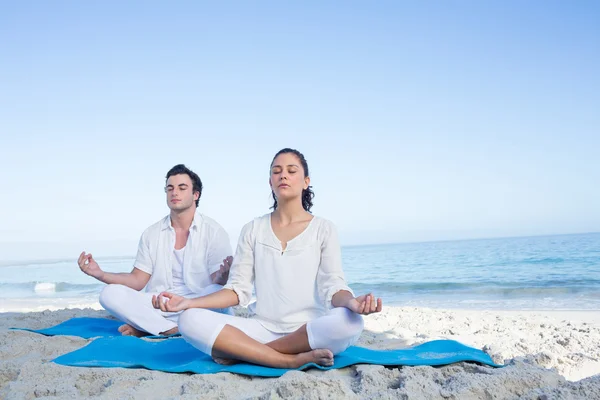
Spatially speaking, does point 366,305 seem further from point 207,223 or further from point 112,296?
point 112,296

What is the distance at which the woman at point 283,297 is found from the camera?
10.2 ft

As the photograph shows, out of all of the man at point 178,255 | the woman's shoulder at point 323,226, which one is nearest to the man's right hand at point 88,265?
the man at point 178,255

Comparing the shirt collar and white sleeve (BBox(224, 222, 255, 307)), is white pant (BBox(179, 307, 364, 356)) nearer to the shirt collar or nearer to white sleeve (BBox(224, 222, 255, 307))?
white sleeve (BBox(224, 222, 255, 307))

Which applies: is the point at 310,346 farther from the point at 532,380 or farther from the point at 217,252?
the point at 217,252

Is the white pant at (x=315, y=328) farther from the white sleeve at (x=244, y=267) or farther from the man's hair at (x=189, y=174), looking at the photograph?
the man's hair at (x=189, y=174)

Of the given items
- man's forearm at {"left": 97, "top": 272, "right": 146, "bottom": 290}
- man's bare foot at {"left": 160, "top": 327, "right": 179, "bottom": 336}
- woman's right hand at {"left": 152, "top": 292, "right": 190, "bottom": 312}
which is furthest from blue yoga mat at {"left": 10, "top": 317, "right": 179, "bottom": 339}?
woman's right hand at {"left": 152, "top": 292, "right": 190, "bottom": 312}

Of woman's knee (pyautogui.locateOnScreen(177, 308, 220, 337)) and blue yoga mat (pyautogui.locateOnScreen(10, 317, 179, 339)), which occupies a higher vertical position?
woman's knee (pyautogui.locateOnScreen(177, 308, 220, 337))

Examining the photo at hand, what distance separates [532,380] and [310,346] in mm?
1276

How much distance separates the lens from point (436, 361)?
3.29 metres

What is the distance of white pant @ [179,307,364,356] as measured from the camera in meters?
3.06

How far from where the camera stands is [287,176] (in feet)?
11.5

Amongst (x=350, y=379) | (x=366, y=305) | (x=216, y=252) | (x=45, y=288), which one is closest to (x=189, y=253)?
(x=216, y=252)

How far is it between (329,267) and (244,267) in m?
0.63

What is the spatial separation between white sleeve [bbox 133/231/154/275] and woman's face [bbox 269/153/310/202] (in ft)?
6.88
